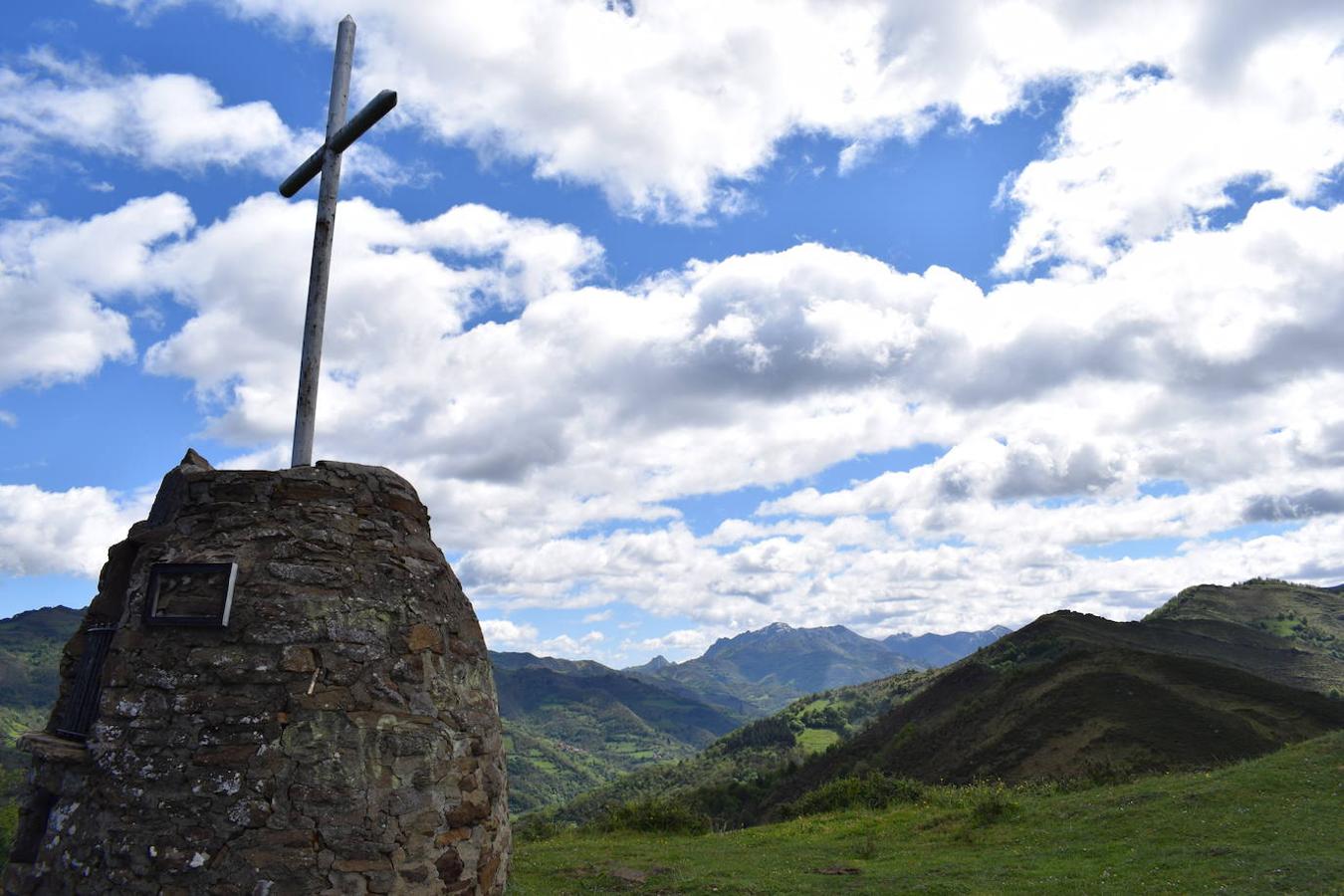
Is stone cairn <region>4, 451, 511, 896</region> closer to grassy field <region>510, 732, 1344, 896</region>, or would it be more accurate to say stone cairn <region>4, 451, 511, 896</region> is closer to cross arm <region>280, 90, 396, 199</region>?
cross arm <region>280, 90, 396, 199</region>

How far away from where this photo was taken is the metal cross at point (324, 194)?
895cm

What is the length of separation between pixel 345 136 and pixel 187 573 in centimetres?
556

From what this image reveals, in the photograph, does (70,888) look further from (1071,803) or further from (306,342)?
(1071,803)

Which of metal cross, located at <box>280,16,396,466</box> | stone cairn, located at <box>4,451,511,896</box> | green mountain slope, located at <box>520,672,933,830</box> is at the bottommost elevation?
green mountain slope, located at <box>520,672,933,830</box>

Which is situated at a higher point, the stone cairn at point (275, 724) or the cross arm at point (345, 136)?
the cross arm at point (345, 136)

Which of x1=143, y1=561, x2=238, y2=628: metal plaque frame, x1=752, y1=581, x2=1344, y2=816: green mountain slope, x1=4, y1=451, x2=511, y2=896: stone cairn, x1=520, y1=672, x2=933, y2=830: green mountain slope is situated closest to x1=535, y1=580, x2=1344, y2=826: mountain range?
x1=752, y1=581, x2=1344, y2=816: green mountain slope

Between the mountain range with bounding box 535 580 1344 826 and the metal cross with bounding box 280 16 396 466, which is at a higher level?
the metal cross with bounding box 280 16 396 466

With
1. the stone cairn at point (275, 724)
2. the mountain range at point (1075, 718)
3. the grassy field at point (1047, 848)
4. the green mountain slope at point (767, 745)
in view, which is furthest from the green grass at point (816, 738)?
the stone cairn at point (275, 724)

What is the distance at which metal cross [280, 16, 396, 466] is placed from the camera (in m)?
8.95

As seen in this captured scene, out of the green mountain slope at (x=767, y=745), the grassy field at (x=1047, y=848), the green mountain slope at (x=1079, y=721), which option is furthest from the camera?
the green mountain slope at (x=767, y=745)

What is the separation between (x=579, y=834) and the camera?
30250 millimetres

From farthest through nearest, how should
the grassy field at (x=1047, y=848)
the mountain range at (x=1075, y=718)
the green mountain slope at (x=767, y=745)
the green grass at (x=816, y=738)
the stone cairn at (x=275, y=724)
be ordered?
the green grass at (x=816, y=738) < the green mountain slope at (x=767, y=745) < the mountain range at (x=1075, y=718) < the grassy field at (x=1047, y=848) < the stone cairn at (x=275, y=724)

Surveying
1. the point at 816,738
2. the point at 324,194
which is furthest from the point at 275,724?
the point at 816,738

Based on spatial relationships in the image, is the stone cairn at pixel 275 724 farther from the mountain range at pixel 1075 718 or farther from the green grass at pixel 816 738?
the green grass at pixel 816 738
